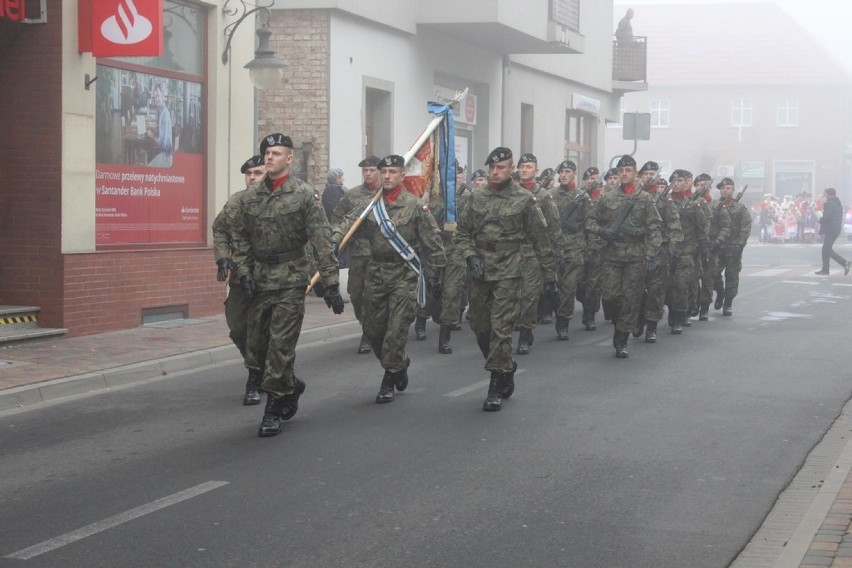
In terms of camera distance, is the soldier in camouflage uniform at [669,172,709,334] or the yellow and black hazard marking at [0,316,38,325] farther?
the soldier in camouflage uniform at [669,172,709,334]

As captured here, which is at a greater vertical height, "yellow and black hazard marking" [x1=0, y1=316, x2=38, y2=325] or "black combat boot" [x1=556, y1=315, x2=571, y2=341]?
"yellow and black hazard marking" [x1=0, y1=316, x2=38, y2=325]

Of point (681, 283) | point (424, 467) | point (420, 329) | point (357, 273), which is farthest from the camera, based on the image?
point (681, 283)

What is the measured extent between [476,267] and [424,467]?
245 centimetres

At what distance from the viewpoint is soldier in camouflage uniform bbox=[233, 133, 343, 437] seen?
835 centimetres

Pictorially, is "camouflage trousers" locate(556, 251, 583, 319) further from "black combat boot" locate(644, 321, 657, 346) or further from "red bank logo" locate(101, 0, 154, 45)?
"red bank logo" locate(101, 0, 154, 45)

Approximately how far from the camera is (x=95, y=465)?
758cm

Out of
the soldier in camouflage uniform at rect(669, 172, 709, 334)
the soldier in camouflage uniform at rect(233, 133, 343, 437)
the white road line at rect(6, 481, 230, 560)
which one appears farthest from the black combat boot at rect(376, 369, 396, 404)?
the soldier in camouflage uniform at rect(669, 172, 709, 334)

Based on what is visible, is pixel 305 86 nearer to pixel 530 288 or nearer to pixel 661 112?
pixel 530 288

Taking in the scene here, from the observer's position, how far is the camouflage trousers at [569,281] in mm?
14914

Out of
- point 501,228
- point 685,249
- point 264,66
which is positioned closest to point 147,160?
point 264,66

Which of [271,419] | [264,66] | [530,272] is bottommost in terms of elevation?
[271,419]

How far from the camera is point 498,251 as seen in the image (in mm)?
9680

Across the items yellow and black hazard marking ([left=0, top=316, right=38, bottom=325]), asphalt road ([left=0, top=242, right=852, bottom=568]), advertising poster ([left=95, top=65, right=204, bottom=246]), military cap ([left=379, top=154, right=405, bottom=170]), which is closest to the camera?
asphalt road ([left=0, top=242, right=852, bottom=568])

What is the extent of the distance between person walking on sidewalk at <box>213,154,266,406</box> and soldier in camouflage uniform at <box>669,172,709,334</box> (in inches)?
271
